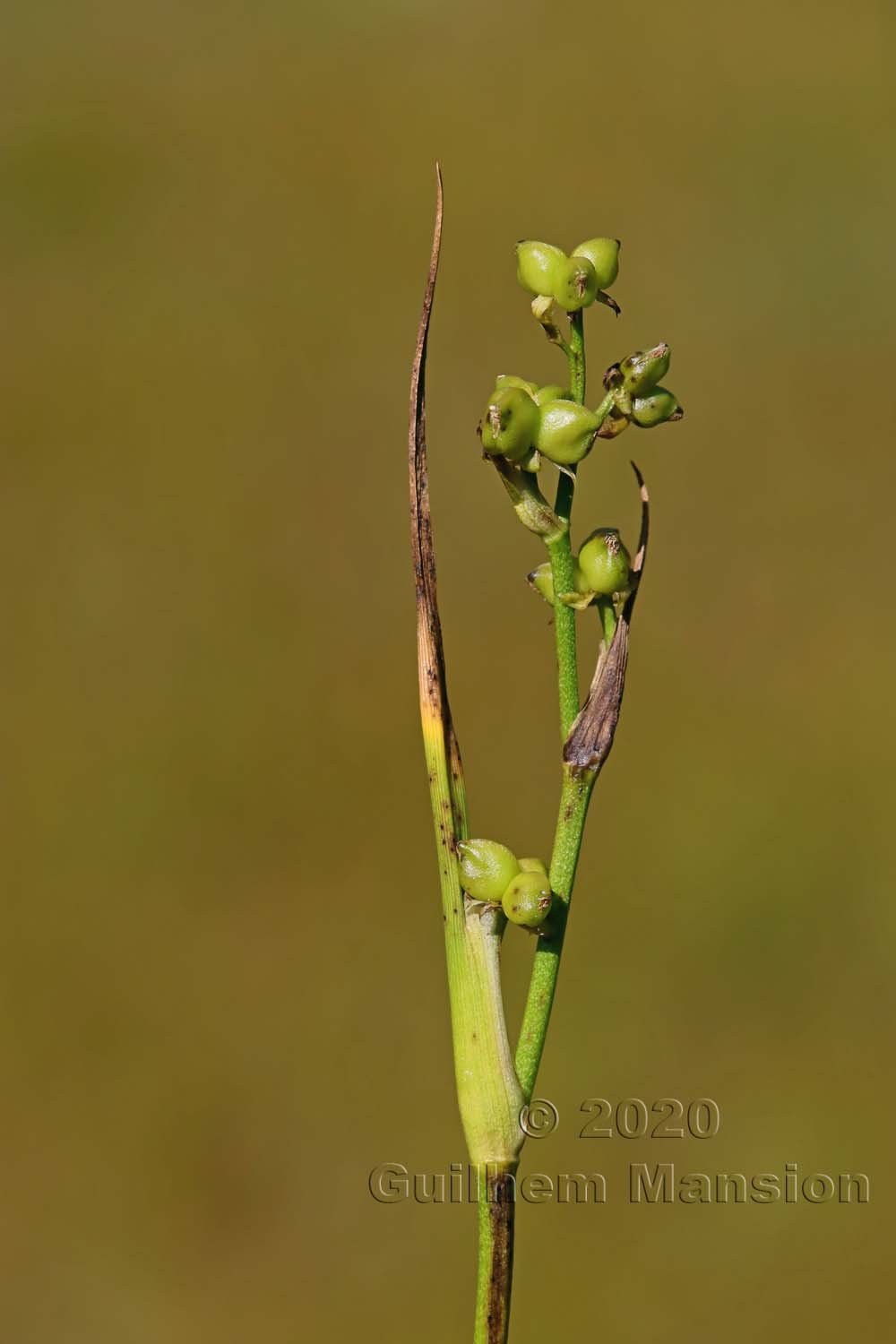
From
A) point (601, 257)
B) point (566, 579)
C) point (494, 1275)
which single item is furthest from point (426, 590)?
point (494, 1275)

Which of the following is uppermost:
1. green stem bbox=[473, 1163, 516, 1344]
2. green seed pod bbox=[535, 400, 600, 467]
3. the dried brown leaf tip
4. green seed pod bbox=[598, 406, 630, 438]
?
green seed pod bbox=[598, 406, 630, 438]

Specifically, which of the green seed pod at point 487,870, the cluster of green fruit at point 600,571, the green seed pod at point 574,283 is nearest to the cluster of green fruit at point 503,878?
the green seed pod at point 487,870

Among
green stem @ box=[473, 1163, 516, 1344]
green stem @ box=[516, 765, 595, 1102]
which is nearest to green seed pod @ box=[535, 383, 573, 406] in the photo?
green stem @ box=[516, 765, 595, 1102]

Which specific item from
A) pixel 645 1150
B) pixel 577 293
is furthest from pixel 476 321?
pixel 577 293

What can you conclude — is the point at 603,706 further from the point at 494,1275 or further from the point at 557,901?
the point at 494,1275

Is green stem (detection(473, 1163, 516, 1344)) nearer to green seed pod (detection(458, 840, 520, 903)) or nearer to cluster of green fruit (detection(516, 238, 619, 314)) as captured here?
green seed pod (detection(458, 840, 520, 903))

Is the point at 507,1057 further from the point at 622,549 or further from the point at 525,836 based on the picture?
the point at 525,836
